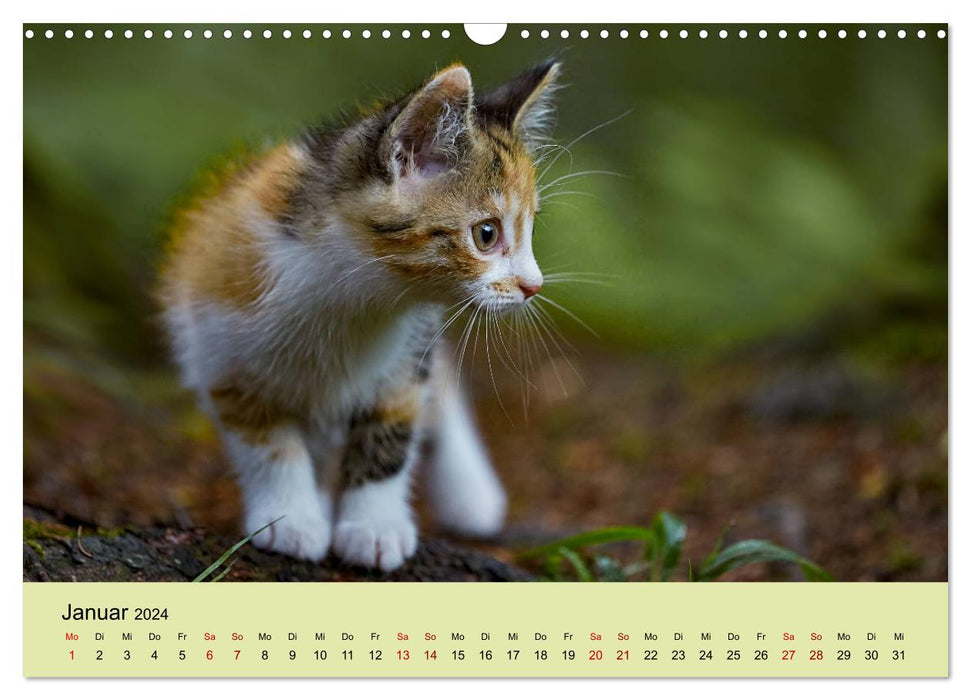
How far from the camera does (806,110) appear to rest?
10.5 feet

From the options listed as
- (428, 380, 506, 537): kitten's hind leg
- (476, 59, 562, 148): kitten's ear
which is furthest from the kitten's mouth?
(428, 380, 506, 537): kitten's hind leg

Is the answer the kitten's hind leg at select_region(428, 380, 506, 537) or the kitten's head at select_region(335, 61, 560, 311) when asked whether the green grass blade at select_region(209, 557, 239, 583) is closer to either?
the kitten's head at select_region(335, 61, 560, 311)

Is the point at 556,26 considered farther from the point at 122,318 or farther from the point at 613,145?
the point at 122,318

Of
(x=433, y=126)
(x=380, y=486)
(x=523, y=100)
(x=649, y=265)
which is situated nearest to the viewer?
(x=433, y=126)

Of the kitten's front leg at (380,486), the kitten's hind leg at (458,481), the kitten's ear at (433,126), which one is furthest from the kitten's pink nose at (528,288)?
the kitten's hind leg at (458,481)

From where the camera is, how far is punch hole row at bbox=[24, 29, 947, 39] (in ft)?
6.62

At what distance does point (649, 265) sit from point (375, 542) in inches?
62.5

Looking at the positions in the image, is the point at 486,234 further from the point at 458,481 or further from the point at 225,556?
the point at 458,481

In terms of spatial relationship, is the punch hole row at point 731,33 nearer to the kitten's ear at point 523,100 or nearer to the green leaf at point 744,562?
the kitten's ear at point 523,100

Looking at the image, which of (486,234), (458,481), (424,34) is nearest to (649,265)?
(458,481)

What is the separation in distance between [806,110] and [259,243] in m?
2.06

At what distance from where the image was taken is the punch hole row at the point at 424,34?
2018 mm

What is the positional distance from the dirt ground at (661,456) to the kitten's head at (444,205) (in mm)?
689

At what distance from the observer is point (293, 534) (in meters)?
1.97
